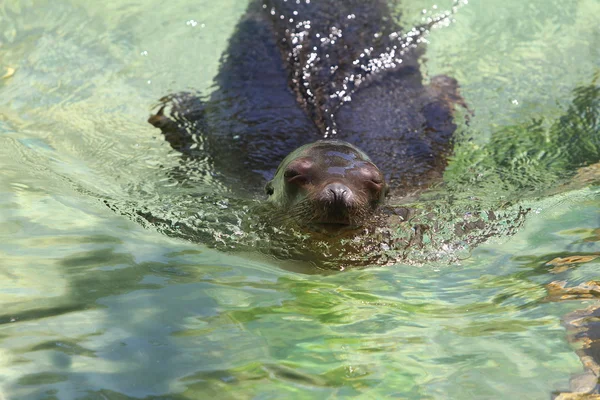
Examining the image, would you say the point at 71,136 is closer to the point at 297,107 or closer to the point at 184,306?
the point at 297,107

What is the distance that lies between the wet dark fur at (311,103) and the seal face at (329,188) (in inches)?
32.9

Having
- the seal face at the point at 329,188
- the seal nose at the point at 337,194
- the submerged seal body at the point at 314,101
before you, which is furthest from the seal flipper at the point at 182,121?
the seal nose at the point at 337,194

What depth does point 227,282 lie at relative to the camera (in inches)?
133

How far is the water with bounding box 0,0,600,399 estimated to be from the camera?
2.58 meters

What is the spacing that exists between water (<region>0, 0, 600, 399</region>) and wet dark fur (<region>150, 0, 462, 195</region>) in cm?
28

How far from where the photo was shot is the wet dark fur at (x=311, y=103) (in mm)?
5375

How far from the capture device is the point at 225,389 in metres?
2.49

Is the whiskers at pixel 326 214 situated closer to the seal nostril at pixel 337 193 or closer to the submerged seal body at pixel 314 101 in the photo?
the seal nostril at pixel 337 193

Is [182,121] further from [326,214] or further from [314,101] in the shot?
[326,214]

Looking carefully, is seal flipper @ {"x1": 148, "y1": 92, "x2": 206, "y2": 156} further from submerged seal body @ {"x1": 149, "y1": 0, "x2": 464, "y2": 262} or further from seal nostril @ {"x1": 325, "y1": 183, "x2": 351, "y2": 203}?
seal nostril @ {"x1": 325, "y1": 183, "x2": 351, "y2": 203}

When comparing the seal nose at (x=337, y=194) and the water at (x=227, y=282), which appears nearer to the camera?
the water at (x=227, y=282)

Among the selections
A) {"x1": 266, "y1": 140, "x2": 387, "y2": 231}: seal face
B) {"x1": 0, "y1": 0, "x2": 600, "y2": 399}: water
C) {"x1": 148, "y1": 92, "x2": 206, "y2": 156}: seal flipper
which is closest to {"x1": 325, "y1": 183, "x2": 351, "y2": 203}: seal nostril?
{"x1": 266, "y1": 140, "x2": 387, "y2": 231}: seal face

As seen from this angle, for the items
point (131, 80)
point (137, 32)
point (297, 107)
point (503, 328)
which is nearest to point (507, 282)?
point (503, 328)

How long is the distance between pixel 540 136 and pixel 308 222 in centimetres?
269
